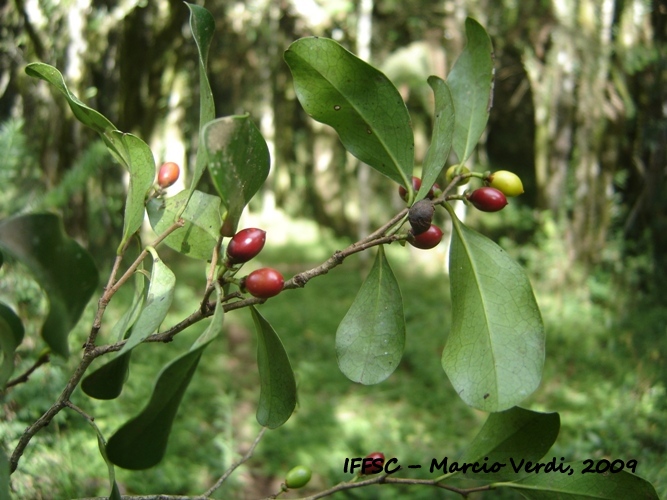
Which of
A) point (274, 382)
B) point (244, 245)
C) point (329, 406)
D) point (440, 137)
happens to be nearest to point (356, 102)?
point (440, 137)

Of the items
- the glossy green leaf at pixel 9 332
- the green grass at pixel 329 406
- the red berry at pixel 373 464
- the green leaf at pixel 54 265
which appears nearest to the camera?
the green leaf at pixel 54 265

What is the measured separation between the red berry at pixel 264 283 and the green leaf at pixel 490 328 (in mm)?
190

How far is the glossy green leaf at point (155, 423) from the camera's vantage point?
0.42 meters

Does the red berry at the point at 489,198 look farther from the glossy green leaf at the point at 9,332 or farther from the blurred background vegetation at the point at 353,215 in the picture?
the blurred background vegetation at the point at 353,215

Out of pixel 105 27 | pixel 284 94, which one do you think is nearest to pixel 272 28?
→ pixel 284 94

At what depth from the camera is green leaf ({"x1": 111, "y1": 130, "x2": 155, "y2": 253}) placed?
23.7 inches

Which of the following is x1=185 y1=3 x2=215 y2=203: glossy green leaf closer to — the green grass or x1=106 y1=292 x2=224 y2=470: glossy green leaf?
x1=106 y1=292 x2=224 y2=470: glossy green leaf

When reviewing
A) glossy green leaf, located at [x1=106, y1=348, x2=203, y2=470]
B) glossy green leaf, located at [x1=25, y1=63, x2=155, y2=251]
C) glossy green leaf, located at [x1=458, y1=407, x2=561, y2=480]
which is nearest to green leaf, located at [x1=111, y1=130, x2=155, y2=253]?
glossy green leaf, located at [x1=25, y1=63, x2=155, y2=251]

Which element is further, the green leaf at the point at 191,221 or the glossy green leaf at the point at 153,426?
the green leaf at the point at 191,221

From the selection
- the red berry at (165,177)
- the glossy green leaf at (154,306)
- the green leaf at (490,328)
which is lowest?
the green leaf at (490,328)

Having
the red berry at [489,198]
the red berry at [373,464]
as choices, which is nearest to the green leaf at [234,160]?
the red berry at [489,198]

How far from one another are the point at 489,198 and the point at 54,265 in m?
0.42

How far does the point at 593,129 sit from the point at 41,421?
4.49m

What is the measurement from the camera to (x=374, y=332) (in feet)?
2.12
